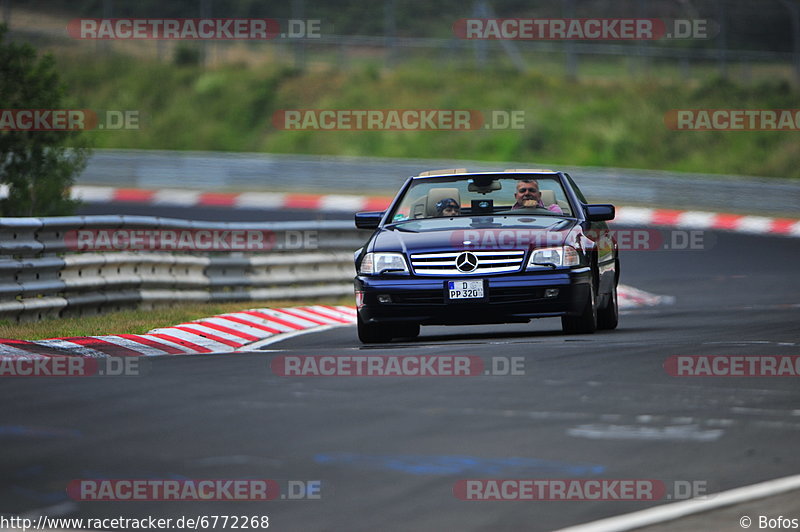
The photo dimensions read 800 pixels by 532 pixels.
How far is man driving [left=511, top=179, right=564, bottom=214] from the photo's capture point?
1291cm

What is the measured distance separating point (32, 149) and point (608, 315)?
309 inches

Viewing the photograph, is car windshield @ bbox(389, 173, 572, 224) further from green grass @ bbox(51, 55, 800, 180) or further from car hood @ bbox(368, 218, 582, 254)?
green grass @ bbox(51, 55, 800, 180)

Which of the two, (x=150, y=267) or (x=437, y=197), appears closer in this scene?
(x=437, y=197)

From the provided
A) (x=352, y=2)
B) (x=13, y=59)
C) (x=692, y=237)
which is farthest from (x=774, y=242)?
(x=352, y=2)

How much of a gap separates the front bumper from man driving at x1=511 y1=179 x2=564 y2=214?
1.28m

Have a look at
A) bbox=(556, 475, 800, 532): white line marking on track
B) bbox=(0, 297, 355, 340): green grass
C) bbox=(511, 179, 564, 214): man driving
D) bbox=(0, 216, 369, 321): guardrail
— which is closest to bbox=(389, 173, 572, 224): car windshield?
bbox=(511, 179, 564, 214): man driving

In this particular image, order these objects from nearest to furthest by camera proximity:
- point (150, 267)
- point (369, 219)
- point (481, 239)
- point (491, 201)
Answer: point (481, 239)
point (369, 219)
point (491, 201)
point (150, 267)

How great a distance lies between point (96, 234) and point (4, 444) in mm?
7785

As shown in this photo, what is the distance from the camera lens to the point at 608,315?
1348 cm

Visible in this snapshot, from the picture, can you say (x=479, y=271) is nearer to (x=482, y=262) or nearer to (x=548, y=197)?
(x=482, y=262)

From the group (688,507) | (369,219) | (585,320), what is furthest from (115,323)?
(688,507)

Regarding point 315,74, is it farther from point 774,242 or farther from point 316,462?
Result: point 316,462

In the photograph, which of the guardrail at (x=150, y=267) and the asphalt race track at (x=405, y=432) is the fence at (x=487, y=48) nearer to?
the guardrail at (x=150, y=267)

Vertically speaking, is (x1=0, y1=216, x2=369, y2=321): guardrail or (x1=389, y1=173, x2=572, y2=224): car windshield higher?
(x1=389, y1=173, x2=572, y2=224): car windshield
